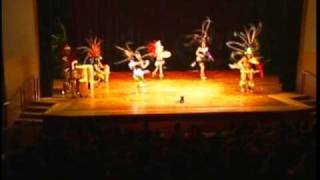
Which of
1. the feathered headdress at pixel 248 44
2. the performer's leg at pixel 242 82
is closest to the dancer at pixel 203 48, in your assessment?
the feathered headdress at pixel 248 44

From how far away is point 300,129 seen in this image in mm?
8453

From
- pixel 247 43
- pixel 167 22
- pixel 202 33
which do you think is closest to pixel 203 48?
pixel 247 43

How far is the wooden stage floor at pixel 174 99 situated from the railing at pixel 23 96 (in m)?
0.50

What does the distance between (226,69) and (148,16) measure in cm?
273

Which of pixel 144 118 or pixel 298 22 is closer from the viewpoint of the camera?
pixel 144 118

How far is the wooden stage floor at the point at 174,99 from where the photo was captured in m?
12.1

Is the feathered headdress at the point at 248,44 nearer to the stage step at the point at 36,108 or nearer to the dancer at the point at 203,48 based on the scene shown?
the dancer at the point at 203,48

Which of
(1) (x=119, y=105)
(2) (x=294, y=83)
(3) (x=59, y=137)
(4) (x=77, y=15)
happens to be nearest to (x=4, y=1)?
(1) (x=119, y=105)

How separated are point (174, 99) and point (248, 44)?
2.35 metres

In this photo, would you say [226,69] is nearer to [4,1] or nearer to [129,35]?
[129,35]

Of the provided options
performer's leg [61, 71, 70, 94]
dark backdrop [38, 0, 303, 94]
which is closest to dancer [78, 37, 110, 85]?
performer's leg [61, 71, 70, 94]

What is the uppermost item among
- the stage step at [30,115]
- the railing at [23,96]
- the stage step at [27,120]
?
the railing at [23,96]

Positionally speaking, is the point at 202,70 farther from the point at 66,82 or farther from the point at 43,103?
the point at 43,103

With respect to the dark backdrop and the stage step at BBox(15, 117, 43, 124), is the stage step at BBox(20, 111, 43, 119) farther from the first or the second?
the dark backdrop
